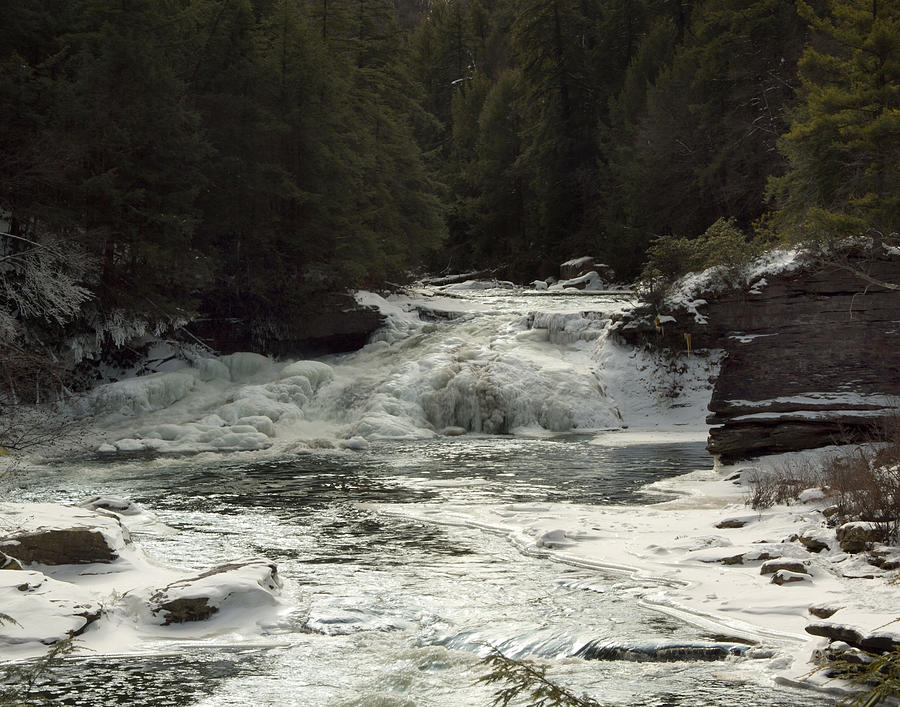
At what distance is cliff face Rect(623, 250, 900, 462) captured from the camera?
1407 centimetres

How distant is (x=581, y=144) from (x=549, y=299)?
18480mm

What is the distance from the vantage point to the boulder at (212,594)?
312 inches

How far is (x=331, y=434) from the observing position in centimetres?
2134

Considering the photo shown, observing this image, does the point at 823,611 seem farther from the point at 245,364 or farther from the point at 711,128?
the point at 711,128

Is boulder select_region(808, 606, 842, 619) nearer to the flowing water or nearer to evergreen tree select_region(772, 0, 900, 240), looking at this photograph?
the flowing water

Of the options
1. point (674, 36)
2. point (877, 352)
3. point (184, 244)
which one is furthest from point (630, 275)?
point (877, 352)

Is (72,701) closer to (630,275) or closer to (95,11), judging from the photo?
(95,11)

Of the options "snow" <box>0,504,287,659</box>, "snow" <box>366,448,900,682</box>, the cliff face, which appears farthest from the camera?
the cliff face

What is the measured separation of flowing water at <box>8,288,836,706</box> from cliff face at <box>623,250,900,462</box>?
1.84 m

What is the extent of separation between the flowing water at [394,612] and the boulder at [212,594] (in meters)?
0.31

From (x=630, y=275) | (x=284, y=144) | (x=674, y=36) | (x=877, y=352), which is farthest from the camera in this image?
(x=674, y=36)

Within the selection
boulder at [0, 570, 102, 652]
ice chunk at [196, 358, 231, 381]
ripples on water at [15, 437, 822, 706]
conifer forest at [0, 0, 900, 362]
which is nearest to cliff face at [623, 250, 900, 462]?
ripples on water at [15, 437, 822, 706]

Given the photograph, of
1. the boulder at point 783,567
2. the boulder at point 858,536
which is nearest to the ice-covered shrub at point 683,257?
the boulder at point 858,536

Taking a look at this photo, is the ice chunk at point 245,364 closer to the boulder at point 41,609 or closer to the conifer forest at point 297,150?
the conifer forest at point 297,150
